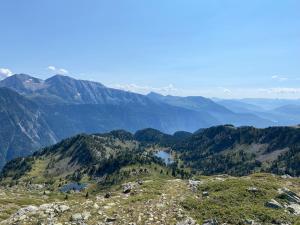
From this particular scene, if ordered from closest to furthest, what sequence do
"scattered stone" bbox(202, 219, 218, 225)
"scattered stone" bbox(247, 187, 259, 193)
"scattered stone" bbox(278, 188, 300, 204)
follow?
"scattered stone" bbox(202, 219, 218, 225), "scattered stone" bbox(278, 188, 300, 204), "scattered stone" bbox(247, 187, 259, 193)

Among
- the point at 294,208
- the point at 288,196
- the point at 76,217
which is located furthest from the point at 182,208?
the point at 288,196

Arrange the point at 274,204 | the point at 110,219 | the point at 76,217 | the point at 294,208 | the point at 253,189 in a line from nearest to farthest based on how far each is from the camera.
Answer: the point at 110,219, the point at 76,217, the point at 274,204, the point at 294,208, the point at 253,189

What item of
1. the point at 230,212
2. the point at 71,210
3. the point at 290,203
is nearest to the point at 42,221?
the point at 71,210

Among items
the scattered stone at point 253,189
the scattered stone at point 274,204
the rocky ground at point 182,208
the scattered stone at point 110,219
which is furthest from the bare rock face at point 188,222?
the scattered stone at point 253,189

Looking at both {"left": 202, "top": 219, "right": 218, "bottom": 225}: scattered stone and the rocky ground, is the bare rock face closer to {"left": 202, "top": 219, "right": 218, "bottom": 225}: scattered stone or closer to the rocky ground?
the rocky ground

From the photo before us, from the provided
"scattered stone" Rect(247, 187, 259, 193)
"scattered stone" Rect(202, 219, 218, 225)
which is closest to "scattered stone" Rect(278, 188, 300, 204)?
"scattered stone" Rect(247, 187, 259, 193)

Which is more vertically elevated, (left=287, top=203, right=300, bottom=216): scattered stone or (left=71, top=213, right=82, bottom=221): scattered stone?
(left=287, top=203, right=300, bottom=216): scattered stone

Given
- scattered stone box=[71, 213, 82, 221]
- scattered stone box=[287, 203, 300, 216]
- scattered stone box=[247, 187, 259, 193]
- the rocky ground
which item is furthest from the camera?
scattered stone box=[247, 187, 259, 193]

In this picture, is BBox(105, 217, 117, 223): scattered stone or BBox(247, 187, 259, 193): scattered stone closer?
BBox(105, 217, 117, 223): scattered stone

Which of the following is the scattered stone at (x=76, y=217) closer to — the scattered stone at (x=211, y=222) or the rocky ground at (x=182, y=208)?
the rocky ground at (x=182, y=208)

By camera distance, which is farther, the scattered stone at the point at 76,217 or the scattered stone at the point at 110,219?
the scattered stone at the point at 76,217

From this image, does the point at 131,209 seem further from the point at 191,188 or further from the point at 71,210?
the point at 191,188

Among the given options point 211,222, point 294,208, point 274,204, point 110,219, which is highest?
point 274,204

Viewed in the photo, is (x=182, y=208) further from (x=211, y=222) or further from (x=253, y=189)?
(x=253, y=189)
